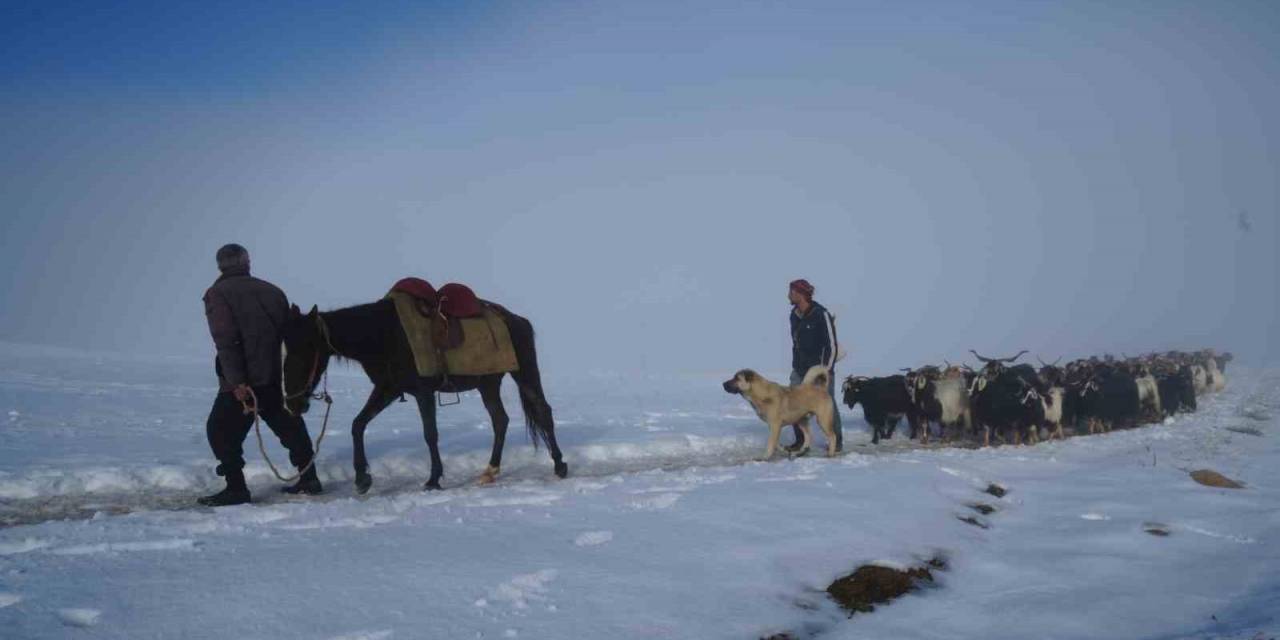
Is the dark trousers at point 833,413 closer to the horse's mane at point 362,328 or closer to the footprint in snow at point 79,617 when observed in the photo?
the horse's mane at point 362,328

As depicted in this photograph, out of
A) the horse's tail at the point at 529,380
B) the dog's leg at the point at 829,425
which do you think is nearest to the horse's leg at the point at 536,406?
the horse's tail at the point at 529,380

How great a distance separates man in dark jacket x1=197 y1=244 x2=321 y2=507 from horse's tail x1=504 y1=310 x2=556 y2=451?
2.28 m

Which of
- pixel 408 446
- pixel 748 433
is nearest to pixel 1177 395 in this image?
pixel 748 433

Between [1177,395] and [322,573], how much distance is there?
1741 centimetres

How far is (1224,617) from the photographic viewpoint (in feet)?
12.9

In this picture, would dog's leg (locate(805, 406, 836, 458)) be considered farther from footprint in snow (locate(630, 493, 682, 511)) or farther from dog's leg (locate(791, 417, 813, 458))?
footprint in snow (locate(630, 493, 682, 511))

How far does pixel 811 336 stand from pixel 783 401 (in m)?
1.16

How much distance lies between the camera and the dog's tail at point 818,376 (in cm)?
991

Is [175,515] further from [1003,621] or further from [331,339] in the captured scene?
[1003,621]

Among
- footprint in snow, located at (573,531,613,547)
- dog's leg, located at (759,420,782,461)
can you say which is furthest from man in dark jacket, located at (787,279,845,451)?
footprint in snow, located at (573,531,613,547)

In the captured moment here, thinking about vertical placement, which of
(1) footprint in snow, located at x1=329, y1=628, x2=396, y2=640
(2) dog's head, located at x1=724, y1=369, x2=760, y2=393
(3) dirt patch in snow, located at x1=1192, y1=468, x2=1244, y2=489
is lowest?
(3) dirt patch in snow, located at x1=1192, y1=468, x2=1244, y2=489

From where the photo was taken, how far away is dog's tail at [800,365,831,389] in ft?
32.5

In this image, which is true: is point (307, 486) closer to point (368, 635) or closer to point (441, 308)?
point (441, 308)

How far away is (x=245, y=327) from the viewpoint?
21.0 ft
